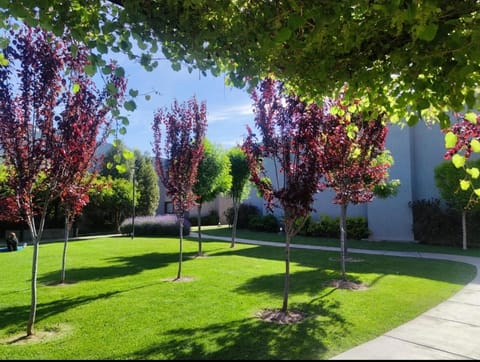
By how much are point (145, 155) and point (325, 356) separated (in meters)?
27.0

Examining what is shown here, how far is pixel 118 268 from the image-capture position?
1037 centimetres

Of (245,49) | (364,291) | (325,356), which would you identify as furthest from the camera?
(364,291)

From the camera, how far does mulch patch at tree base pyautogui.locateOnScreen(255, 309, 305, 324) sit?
5.37 meters

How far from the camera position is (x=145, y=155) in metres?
29.5

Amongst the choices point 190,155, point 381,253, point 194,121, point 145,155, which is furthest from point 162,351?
point 145,155

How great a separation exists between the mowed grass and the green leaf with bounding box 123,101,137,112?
259 cm

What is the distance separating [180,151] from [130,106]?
589cm

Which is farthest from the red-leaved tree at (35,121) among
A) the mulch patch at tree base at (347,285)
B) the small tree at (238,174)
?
the small tree at (238,174)

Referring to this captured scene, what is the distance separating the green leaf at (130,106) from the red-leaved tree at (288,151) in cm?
283

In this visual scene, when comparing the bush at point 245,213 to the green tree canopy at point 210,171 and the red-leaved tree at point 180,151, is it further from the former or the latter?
the red-leaved tree at point 180,151

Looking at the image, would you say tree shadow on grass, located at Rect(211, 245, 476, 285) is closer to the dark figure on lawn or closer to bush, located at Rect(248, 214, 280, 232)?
the dark figure on lawn

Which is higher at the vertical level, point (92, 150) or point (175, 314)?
point (92, 150)

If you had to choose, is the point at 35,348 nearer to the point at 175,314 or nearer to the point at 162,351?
the point at 162,351

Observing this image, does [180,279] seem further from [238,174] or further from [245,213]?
[245,213]
